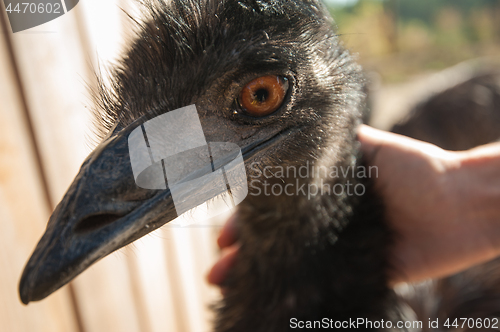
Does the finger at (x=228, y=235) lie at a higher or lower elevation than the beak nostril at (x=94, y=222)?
lower

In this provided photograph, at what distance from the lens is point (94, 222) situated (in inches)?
32.4

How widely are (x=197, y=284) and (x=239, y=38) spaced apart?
5.29ft

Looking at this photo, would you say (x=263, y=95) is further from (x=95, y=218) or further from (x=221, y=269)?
(x=221, y=269)

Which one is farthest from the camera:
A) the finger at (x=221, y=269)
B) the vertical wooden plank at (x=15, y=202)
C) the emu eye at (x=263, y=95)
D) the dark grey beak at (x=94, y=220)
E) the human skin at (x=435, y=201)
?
the finger at (x=221, y=269)

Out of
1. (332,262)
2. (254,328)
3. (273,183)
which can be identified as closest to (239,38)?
(273,183)

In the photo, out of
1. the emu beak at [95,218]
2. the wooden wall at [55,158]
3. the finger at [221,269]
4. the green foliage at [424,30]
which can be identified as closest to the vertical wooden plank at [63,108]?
the wooden wall at [55,158]

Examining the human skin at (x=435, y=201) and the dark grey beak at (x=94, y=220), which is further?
the human skin at (x=435, y=201)

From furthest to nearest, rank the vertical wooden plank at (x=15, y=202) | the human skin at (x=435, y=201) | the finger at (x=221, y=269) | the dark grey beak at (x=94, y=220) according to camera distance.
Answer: the finger at (x=221, y=269) < the human skin at (x=435, y=201) < the vertical wooden plank at (x=15, y=202) < the dark grey beak at (x=94, y=220)

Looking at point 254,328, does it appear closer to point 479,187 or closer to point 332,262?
point 332,262

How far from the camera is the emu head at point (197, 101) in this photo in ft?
2.63

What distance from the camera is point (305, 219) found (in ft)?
4.22

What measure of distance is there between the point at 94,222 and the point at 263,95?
1.48 feet

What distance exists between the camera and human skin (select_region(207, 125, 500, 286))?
1359mm

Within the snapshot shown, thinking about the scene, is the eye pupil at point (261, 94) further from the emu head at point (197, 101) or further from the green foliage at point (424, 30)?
the green foliage at point (424, 30)
